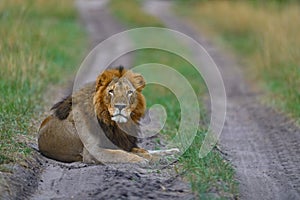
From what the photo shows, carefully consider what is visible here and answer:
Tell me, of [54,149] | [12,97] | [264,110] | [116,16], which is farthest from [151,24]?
[54,149]

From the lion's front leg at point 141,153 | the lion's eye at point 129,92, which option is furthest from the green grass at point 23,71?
the lion's eye at point 129,92

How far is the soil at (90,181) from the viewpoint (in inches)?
222

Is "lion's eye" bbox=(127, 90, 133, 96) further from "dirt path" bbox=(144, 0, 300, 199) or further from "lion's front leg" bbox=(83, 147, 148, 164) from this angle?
"dirt path" bbox=(144, 0, 300, 199)

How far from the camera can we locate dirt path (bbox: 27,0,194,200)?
5621mm

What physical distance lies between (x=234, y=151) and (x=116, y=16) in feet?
55.7

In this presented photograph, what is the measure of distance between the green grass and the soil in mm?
285

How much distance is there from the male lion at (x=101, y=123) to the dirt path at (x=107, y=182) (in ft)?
0.39

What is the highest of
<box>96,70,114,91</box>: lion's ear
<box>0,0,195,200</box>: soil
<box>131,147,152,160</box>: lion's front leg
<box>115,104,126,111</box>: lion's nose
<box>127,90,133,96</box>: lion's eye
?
<box>96,70,114,91</box>: lion's ear

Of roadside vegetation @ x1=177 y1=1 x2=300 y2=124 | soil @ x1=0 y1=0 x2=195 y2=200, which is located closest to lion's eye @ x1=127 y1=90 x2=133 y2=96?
soil @ x1=0 y1=0 x2=195 y2=200

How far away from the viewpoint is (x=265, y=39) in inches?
570

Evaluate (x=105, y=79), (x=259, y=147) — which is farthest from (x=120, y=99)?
(x=259, y=147)

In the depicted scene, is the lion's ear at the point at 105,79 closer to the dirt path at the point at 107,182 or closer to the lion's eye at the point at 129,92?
the lion's eye at the point at 129,92

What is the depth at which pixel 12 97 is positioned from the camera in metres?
9.00

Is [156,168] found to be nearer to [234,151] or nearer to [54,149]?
[54,149]
